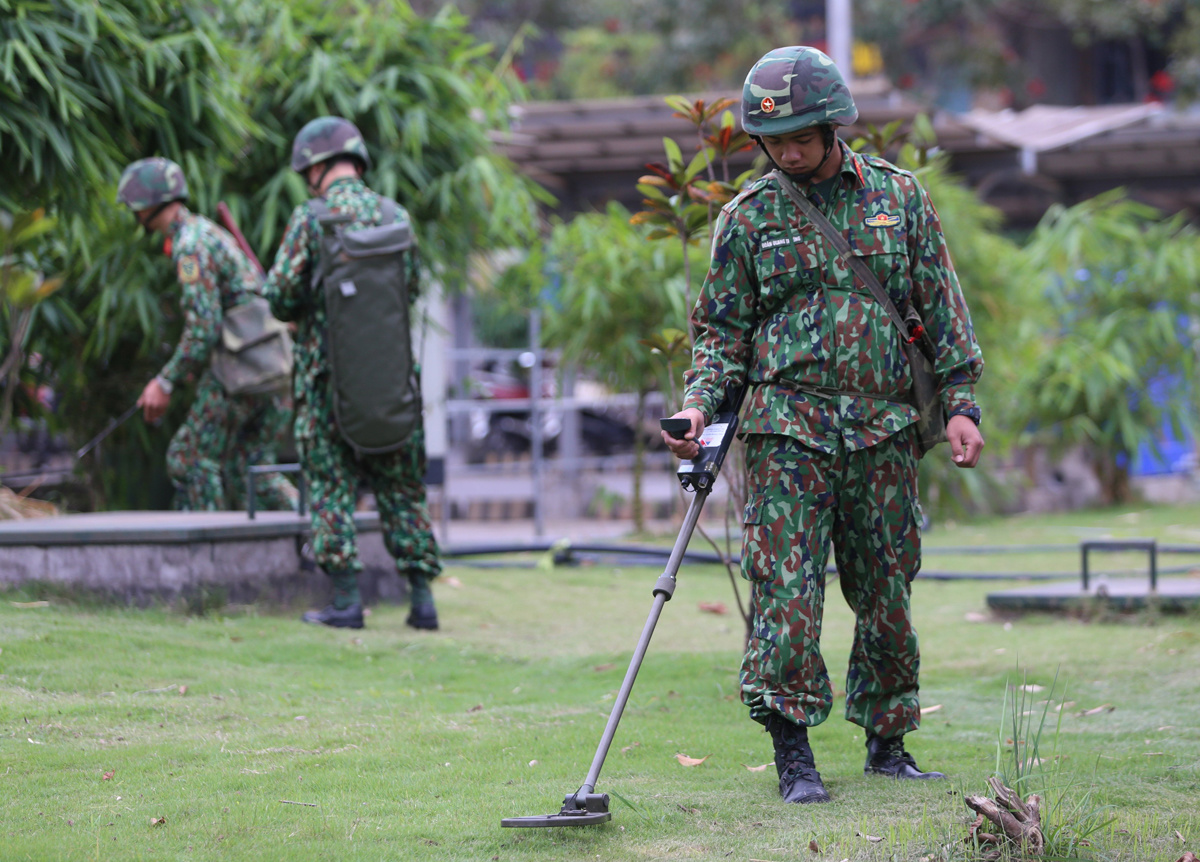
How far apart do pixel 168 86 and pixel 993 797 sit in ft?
17.0

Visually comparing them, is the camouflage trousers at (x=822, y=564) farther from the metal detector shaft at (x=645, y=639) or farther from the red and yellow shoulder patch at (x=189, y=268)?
the red and yellow shoulder patch at (x=189, y=268)

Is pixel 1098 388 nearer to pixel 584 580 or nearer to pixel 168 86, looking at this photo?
pixel 584 580

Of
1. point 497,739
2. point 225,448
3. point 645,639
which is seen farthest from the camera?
point 225,448

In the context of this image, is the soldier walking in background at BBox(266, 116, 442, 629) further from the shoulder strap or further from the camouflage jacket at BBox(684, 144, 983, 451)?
the shoulder strap

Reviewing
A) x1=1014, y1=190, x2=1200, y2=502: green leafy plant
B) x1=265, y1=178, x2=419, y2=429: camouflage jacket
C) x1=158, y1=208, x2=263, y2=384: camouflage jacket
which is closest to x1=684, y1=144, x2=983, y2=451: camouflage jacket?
x1=265, y1=178, x2=419, y2=429: camouflage jacket

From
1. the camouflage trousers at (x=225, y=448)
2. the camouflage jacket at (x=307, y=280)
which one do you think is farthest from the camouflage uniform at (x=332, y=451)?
the camouflage trousers at (x=225, y=448)

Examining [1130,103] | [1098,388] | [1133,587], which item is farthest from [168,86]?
[1130,103]

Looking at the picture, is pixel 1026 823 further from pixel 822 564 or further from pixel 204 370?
pixel 204 370

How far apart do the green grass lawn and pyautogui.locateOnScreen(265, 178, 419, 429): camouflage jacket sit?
987 millimetres

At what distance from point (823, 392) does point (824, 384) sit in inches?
0.8

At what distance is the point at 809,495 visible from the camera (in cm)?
321

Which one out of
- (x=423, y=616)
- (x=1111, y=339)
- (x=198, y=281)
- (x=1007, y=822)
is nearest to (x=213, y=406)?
(x=198, y=281)

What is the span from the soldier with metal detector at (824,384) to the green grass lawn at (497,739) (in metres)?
0.30

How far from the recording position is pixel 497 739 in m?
3.77
